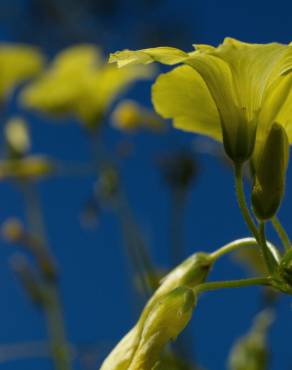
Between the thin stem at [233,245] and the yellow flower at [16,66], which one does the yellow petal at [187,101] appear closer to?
the thin stem at [233,245]

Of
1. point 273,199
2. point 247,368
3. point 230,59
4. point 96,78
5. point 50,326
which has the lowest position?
point 50,326

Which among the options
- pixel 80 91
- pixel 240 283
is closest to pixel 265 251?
pixel 240 283

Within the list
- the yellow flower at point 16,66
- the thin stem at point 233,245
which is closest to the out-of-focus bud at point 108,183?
the yellow flower at point 16,66

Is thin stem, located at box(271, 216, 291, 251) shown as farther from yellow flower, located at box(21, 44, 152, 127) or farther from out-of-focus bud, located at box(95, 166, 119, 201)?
yellow flower, located at box(21, 44, 152, 127)

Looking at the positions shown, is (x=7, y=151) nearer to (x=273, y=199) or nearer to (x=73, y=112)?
(x=73, y=112)

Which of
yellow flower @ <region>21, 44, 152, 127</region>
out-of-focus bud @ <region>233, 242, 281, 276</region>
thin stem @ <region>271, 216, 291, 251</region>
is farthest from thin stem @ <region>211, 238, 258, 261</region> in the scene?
yellow flower @ <region>21, 44, 152, 127</region>

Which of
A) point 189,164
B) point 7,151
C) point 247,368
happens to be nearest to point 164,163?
point 189,164
